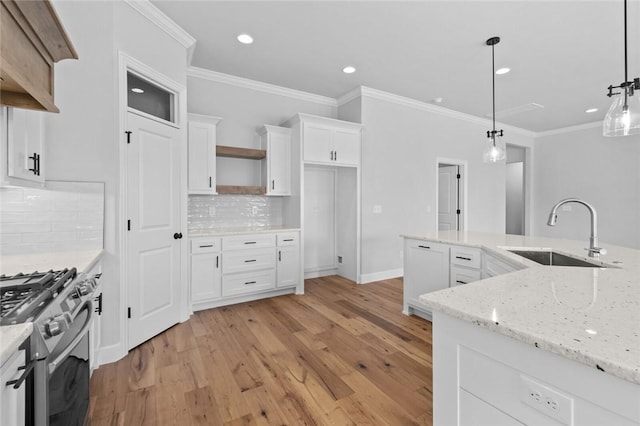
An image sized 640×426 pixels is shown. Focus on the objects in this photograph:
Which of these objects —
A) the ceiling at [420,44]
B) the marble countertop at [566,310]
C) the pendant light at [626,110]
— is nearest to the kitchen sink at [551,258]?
the marble countertop at [566,310]

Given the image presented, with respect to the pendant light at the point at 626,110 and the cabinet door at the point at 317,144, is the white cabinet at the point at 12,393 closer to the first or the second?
the pendant light at the point at 626,110

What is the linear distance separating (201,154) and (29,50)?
7.40 ft

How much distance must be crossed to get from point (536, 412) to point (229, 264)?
3153mm

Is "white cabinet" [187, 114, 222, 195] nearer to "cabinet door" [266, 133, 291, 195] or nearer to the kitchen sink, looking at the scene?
"cabinet door" [266, 133, 291, 195]

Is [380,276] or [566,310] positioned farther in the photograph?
[380,276]

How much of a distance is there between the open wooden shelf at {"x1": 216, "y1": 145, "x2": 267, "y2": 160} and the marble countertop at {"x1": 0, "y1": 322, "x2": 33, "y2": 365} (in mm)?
3026

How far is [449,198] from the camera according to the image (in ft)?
19.5

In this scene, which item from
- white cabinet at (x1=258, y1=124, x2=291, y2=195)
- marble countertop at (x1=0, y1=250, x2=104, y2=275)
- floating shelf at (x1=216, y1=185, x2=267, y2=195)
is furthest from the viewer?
white cabinet at (x1=258, y1=124, x2=291, y2=195)

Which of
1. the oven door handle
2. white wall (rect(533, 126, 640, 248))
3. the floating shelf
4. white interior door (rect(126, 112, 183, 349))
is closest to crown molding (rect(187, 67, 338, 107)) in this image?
white interior door (rect(126, 112, 183, 349))

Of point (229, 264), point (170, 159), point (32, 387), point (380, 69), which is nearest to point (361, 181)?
point (380, 69)

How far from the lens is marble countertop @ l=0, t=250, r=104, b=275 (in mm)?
1633

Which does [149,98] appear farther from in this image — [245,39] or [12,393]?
[12,393]

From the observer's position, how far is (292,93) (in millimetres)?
4504

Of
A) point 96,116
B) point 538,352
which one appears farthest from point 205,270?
point 538,352
